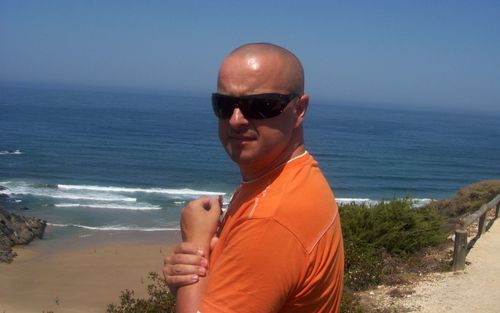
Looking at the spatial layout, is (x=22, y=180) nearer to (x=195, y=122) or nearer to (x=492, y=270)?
(x=492, y=270)

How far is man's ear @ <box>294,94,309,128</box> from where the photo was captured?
1760 mm

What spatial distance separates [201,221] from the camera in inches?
73.5

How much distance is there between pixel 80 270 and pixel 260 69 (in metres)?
18.2

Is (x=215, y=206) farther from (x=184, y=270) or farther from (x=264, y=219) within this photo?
(x=264, y=219)

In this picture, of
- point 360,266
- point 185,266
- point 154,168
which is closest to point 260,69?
point 185,266

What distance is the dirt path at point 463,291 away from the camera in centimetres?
787

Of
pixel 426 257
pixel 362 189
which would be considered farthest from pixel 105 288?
pixel 362 189

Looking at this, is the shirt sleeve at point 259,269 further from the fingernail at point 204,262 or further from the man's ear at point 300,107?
the man's ear at point 300,107

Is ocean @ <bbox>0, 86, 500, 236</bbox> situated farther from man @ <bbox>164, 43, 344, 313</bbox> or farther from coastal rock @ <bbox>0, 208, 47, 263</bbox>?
man @ <bbox>164, 43, 344, 313</bbox>

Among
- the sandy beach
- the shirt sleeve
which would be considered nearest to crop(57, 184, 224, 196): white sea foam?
the sandy beach

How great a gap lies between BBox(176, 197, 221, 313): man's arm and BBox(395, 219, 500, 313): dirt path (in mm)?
6528

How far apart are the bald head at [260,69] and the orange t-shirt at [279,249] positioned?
23 cm

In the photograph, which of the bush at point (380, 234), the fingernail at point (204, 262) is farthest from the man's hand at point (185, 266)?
the bush at point (380, 234)

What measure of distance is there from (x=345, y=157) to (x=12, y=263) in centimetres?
3972
